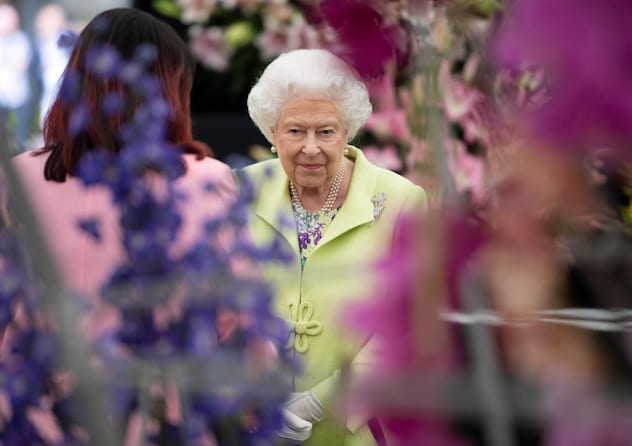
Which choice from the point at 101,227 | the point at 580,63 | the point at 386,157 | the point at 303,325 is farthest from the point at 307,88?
the point at 580,63

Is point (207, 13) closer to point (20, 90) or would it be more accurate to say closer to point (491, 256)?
point (20, 90)

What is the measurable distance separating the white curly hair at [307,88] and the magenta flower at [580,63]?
99.3 inches

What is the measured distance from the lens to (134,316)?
4.15 ft

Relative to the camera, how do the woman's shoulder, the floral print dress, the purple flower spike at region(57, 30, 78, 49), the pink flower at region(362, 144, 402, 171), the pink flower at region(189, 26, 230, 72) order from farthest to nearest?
the pink flower at region(189, 26, 230, 72) < the pink flower at region(362, 144, 402, 171) < the floral print dress < the woman's shoulder < the purple flower spike at region(57, 30, 78, 49)

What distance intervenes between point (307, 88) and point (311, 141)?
0.14 metres

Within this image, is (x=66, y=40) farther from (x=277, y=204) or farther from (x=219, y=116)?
(x=219, y=116)

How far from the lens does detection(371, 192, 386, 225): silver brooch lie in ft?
10.7

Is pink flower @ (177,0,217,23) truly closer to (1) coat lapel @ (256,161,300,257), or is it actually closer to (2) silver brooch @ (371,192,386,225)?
(1) coat lapel @ (256,161,300,257)

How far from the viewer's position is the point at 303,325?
3.08 m

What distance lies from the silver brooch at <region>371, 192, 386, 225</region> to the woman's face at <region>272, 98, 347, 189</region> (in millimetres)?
141

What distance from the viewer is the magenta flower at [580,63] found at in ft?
2.23

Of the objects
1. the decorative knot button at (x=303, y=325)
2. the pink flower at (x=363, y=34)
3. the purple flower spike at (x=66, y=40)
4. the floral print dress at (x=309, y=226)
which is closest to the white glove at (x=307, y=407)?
the decorative knot button at (x=303, y=325)

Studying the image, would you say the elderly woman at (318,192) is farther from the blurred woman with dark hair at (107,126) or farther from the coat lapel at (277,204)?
the blurred woman with dark hair at (107,126)

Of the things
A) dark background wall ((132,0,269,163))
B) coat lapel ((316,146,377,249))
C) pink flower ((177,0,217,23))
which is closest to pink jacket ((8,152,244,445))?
coat lapel ((316,146,377,249))
